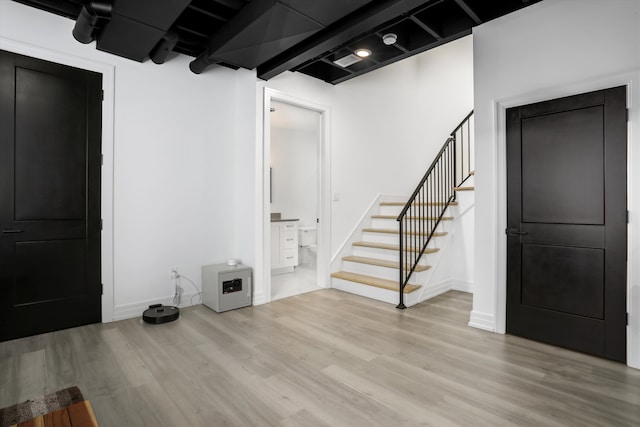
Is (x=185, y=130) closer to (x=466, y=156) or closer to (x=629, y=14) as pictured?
(x=629, y=14)

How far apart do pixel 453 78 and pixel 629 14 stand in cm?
339

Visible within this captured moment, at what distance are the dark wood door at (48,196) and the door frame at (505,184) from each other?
12.3 feet

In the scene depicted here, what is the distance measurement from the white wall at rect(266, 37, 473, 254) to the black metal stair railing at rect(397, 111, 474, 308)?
45 centimetres

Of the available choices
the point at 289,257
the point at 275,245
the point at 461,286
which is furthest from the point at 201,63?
the point at 461,286

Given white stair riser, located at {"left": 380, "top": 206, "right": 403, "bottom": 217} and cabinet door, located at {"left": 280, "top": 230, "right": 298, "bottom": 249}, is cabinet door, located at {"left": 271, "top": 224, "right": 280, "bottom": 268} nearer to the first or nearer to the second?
cabinet door, located at {"left": 280, "top": 230, "right": 298, "bottom": 249}

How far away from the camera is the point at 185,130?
370 centimetres

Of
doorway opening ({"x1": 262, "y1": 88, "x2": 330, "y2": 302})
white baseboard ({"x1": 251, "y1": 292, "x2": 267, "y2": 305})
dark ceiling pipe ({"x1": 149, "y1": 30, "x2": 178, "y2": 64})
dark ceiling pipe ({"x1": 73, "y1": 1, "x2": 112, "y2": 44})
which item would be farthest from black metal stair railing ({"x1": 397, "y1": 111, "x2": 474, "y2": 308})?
dark ceiling pipe ({"x1": 73, "y1": 1, "x2": 112, "y2": 44})

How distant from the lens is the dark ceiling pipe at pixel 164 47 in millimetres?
3027

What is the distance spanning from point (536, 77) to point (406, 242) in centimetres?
214

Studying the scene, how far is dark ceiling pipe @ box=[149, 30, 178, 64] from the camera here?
303 cm

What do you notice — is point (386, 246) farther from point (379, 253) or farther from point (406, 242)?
point (406, 242)

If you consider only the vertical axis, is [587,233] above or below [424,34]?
below

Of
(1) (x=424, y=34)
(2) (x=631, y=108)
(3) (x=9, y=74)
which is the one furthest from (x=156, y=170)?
(2) (x=631, y=108)

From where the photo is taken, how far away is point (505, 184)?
3004 millimetres
